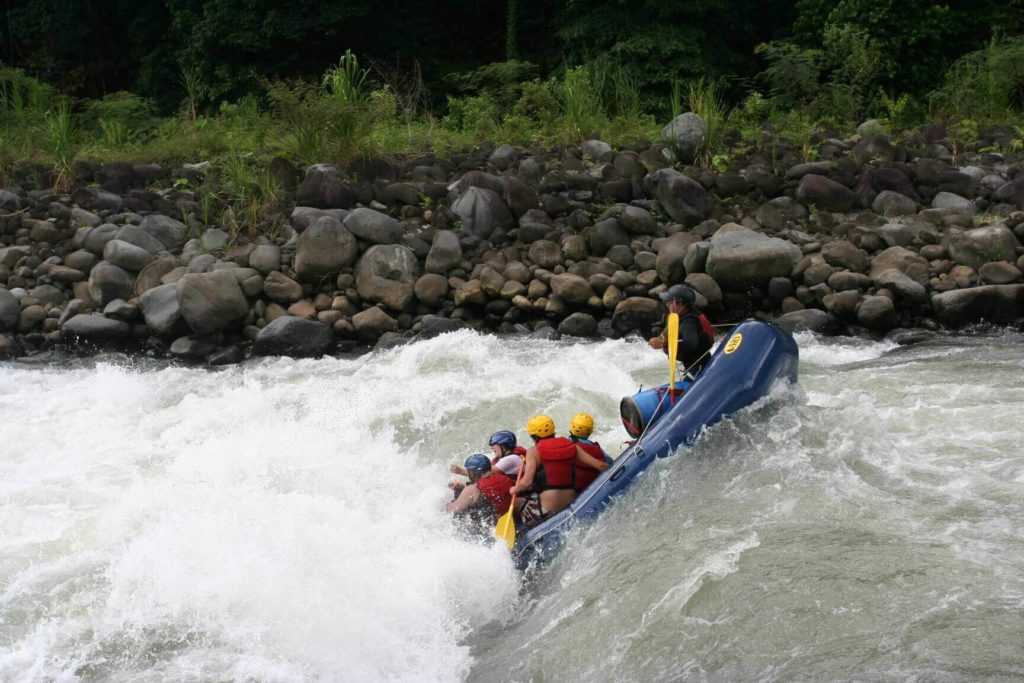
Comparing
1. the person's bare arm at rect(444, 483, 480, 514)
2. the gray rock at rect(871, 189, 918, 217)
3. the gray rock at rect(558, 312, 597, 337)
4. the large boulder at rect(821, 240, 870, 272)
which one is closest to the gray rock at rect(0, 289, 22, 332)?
the gray rock at rect(558, 312, 597, 337)

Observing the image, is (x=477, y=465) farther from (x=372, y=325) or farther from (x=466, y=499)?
(x=372, y=325)

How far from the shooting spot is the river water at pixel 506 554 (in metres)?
4.26

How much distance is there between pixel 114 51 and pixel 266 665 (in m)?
17.6

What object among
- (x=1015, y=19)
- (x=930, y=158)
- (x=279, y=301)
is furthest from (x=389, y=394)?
(x=1015, y=19)

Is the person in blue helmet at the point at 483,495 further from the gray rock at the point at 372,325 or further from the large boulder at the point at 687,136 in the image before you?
the large boulder at the point at 687,136

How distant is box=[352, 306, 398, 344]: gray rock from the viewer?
10.1m

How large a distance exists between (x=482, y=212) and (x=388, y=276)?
1409 mm

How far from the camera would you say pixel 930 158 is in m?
11.9

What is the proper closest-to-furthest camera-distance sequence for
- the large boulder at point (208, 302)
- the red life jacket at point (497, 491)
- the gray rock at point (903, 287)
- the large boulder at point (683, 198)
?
the red life jacket at point (497, 491) → the gray rock at point (903, 287) → the large boulder at point (208, 302) → the large boulder at point (683, 198)

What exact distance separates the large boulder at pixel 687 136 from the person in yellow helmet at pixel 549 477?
7.02 metres

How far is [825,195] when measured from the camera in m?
11.1

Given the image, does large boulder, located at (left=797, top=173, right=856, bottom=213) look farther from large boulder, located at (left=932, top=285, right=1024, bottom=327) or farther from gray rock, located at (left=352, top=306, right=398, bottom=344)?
gray rock, located at (left=352, top=306, right=398, bottom=344)

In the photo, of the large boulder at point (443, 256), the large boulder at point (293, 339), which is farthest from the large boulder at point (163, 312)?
the large boulder at point (443, 256)

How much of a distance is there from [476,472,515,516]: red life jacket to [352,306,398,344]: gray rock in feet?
14.3
